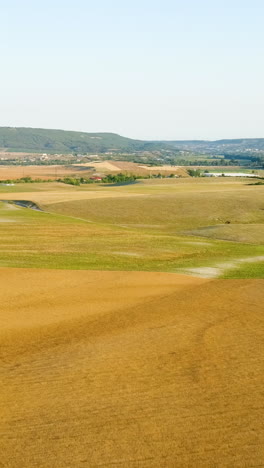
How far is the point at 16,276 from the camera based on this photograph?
39.6m

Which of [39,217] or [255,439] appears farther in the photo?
[39,217]

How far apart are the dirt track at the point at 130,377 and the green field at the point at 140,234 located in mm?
10374

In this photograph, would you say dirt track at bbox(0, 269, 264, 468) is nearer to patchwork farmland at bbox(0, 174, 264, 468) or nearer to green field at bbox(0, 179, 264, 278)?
patchwork farmland at bbox(0, 174, 264, 468)

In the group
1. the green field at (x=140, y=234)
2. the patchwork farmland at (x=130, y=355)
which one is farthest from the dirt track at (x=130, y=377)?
the green field at (x=140, y=234)

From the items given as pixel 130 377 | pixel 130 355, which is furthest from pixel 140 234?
pixel 130 377

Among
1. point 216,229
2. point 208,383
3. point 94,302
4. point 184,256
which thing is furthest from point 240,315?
point 216,229

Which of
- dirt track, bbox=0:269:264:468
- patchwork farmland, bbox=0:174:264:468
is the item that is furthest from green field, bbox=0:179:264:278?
dirt track, bbox=0:269:264:468

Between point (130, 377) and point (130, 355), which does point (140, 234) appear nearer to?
point (130, 355)

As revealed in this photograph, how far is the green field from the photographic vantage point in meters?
46.8

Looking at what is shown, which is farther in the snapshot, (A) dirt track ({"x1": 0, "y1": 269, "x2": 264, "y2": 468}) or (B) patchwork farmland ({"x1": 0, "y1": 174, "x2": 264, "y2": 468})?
(B) patchwork farmland ({"x1": 0, "y1": 174, "x2": 264, "y2": 468})

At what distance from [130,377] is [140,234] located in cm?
4385

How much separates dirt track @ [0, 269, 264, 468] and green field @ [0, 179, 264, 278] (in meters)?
10.4

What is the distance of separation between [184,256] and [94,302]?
1916cm

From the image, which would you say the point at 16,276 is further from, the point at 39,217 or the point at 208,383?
the point at 39,217
